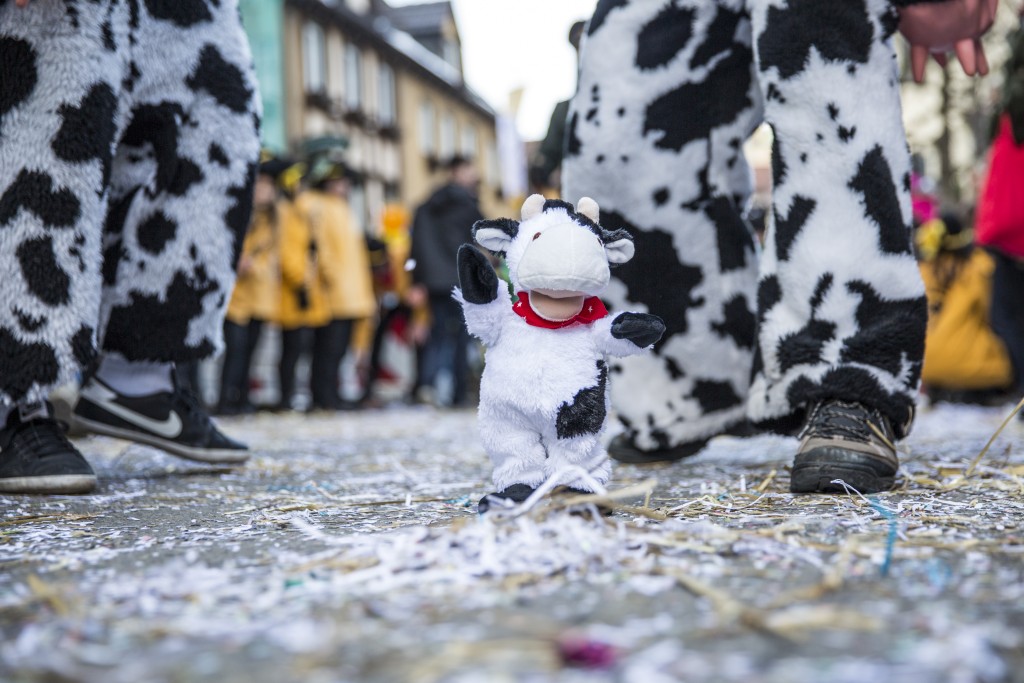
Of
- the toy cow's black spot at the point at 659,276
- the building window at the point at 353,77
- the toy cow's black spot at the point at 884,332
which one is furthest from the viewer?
the building window at the point at 353,77

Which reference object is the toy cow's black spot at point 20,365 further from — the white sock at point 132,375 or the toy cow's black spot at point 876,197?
the toy cow's black spot at point 876,197

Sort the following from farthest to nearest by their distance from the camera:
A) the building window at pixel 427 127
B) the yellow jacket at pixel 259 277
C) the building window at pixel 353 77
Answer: the building window at pixel 427 127 < the building window at pixel 353 77 < the yellow jacket at pixel 259 277

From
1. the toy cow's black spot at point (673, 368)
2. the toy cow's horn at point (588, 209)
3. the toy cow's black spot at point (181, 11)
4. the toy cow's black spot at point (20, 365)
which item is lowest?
the toy cow's black spot at point (673, 368)


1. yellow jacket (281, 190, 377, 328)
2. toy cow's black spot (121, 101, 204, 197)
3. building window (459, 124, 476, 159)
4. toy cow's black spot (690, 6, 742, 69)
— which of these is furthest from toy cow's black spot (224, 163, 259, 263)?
building window (459, 124, 476, 159)

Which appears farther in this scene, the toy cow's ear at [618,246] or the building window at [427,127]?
the building window at [427,127]

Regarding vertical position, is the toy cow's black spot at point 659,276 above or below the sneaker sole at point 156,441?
above

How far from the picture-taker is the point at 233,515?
1.67 metres

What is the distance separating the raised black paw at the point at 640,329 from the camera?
1503 millimetres

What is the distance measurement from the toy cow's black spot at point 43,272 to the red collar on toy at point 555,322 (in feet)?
3.25

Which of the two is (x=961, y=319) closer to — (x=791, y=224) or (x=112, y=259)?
(x=791, y=224)

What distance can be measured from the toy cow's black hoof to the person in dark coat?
6313 mm

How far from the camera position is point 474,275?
1538mm

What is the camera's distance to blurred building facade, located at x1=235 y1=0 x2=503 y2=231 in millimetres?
15680

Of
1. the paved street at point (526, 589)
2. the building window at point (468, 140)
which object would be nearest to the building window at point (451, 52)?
the building window at point (468, 140)
